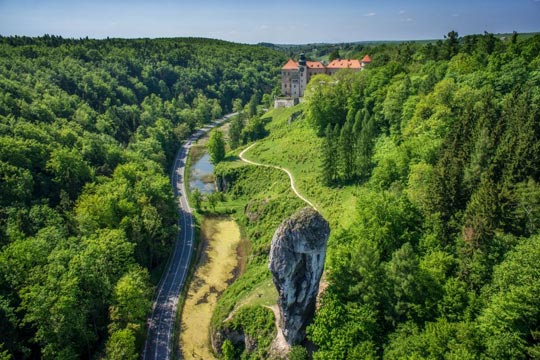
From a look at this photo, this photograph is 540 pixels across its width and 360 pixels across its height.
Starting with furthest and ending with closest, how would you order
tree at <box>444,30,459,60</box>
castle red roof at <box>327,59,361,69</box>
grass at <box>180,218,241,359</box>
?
castle red roof at <box>327,59,361,69</box> → tree at <box>444,30,459,60</box> → grass at <box>180,218,241,359</box>

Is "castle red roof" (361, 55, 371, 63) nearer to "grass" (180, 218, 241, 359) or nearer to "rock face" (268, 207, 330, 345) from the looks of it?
"grass" (180, 218, 241, 359)

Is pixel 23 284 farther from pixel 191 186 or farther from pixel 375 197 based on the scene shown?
pixel 191 186

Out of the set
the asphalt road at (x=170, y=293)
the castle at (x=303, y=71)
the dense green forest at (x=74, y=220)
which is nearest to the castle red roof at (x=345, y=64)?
the castle at (x=303, y=71)

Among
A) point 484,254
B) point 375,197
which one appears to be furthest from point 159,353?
point 484,254

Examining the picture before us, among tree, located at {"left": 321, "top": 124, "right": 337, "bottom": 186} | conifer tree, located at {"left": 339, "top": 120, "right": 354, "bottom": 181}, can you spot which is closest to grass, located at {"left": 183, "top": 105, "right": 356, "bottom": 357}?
tree, located at {"left": 321, "top": 124, "right": 337, "bottom": 186}

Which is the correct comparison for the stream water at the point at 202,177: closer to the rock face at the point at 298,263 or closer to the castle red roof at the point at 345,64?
the castle red roof at the point at 345,64
